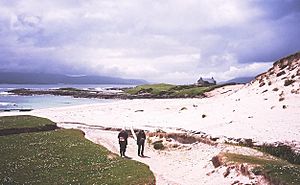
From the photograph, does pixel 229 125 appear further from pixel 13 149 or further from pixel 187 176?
pixel 13 149

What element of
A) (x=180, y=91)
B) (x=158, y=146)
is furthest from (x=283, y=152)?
(x=180, y=91)

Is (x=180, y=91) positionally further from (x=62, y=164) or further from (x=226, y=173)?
(x=226, y=173)

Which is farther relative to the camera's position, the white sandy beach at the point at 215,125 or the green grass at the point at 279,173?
the white sandy beach at the point at 215,125

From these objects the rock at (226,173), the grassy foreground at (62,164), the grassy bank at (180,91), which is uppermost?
the grassy bank at (180,91)

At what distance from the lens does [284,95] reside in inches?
2186

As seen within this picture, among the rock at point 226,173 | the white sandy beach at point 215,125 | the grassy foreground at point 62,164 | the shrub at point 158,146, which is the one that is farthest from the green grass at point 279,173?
the shrub at point 158,146

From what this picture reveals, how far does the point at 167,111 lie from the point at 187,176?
135 feet

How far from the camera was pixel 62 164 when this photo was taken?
2988 centimetres

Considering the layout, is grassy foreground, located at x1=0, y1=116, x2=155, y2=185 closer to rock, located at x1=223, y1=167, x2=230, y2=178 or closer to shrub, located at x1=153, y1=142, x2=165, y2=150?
rock, located at x1=223, y1=167, x2=230, y2=178

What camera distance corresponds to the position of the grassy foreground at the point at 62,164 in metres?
25.7

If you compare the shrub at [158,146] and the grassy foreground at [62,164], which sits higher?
the grassy foreground at [62,164]

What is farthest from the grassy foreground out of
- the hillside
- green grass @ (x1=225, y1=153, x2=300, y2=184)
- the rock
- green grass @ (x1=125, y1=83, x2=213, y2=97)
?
green grass @ (x1=125, y1=83, x2=213, y2=97)

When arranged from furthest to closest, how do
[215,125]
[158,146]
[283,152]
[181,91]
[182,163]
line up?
[181,91] → [215,125] → [158,146] → [182,163] → [283,152]

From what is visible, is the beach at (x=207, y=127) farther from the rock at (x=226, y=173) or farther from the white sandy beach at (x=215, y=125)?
the rock at (x=226, y=173)
